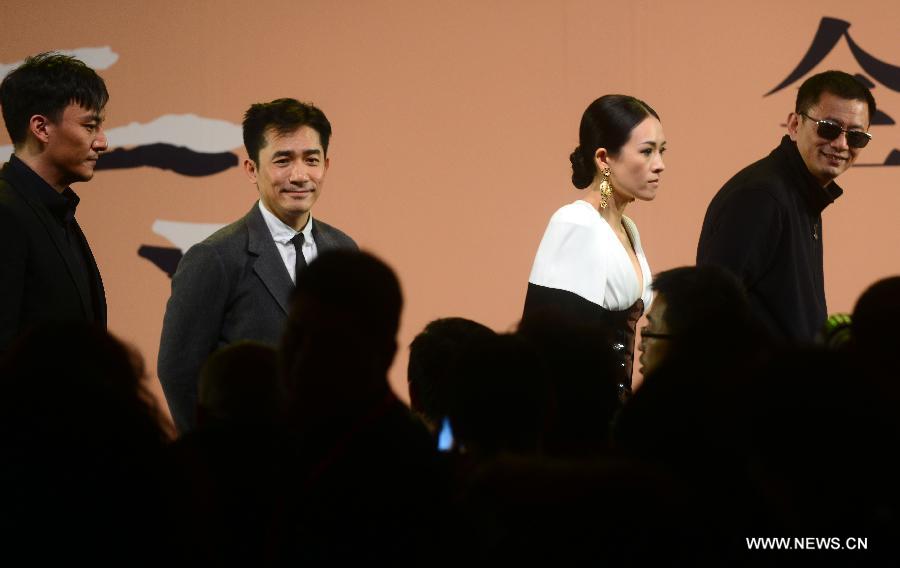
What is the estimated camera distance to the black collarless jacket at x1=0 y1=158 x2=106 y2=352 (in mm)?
2059

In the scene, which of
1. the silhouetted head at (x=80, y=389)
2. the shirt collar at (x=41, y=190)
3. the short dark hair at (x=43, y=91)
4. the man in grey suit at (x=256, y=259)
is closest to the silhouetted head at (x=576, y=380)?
the silhouetted head at (x=80, y=389)

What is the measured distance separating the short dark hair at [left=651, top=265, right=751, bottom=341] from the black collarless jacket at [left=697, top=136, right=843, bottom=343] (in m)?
0.76

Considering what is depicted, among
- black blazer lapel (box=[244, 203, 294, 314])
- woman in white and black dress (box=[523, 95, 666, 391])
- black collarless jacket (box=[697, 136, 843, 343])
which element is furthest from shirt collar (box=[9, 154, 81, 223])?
black collarless jacket (box=[697, 136, 843, 343])

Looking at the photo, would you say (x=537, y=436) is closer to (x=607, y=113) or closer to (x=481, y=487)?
(x=481, y=487)

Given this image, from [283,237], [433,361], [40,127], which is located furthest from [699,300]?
[40,127]

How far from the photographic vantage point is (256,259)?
243 centimetres

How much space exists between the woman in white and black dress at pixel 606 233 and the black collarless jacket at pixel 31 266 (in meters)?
1.01

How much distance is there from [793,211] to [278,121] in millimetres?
1190

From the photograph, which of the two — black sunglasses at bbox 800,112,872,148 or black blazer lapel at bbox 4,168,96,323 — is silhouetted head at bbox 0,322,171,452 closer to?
black blazer lapel at bbox 4,168,96,323

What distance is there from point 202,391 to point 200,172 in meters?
2.54

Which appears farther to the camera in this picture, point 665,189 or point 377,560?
point 665,189

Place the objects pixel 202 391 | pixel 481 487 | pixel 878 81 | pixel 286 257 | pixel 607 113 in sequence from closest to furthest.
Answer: pixel 481 487 → pixel 202 391 → pixel 286 257 → pixel 607 113 → pixel 878 81

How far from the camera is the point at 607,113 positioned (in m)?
2.69

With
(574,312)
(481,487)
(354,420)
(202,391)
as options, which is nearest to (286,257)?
(574,312)
